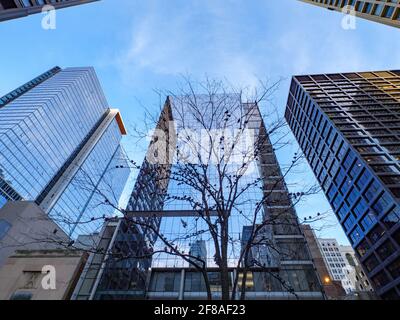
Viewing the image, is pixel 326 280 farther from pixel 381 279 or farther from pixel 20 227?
pixel 20 227

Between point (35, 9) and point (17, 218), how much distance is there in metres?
33.5

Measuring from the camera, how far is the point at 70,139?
4050 inches

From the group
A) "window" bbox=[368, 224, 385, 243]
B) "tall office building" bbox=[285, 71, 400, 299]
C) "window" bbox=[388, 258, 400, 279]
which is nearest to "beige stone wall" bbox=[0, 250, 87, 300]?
"tall office building" bbox=[285, 71, 400, 299]

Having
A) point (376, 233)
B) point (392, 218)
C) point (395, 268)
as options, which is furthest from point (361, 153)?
point (395, 268)

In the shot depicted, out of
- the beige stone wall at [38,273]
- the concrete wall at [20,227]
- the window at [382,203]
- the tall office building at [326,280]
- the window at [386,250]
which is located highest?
the window at [382,203]

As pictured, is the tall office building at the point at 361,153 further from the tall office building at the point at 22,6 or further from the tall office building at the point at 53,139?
the tall office building at the point at 53,139

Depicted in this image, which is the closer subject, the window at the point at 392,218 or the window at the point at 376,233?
the window at the point at 392,218

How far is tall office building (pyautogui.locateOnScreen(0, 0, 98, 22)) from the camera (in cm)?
3088

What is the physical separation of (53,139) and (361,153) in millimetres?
107194

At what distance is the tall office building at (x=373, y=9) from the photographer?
39250 mm

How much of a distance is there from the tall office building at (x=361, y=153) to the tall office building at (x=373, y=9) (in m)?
27.0

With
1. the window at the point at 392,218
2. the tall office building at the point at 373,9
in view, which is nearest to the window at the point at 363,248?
the window at the point at 392,218

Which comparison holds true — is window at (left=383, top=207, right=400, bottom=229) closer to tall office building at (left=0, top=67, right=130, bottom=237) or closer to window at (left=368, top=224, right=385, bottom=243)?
window at (left=368, top=224, right=385, bottom=243)
